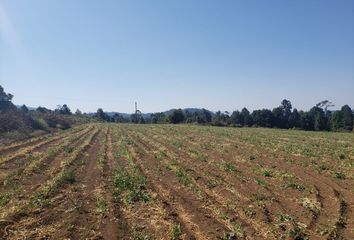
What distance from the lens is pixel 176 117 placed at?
341 feet

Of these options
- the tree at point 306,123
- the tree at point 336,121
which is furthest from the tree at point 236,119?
the tree at point 336,121

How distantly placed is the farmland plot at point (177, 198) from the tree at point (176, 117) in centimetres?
8252

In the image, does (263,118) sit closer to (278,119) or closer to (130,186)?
(278,119)

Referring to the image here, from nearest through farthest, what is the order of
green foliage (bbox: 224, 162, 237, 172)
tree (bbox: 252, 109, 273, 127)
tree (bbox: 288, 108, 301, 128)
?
1. green foliage (bbox: 224, 162, 237, 172)
2. tree (bbox: 288, 108, 301, 128)
3. tree (bbox: 252, 109, 273, 127)

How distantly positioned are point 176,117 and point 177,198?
301 feet

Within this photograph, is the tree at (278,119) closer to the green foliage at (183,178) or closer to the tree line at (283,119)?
the tree line at (283,119)

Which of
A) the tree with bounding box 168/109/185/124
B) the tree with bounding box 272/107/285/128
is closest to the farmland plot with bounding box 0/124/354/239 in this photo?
the tree with bounding box 272/107/285/128

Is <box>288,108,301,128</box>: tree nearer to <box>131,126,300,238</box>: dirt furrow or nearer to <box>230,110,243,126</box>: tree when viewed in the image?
<box>230,110,243,126</box>: tree

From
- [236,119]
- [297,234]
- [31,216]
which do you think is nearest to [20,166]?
[31,216]

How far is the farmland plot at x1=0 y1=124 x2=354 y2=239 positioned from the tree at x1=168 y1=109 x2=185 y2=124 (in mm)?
82521

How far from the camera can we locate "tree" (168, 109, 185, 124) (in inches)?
4087

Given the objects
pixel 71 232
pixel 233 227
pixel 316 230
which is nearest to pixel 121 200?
pixel 71 232

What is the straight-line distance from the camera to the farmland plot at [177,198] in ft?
30.0

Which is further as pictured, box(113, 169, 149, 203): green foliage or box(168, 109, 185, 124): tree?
box(168, 109, 185, 124): tree
